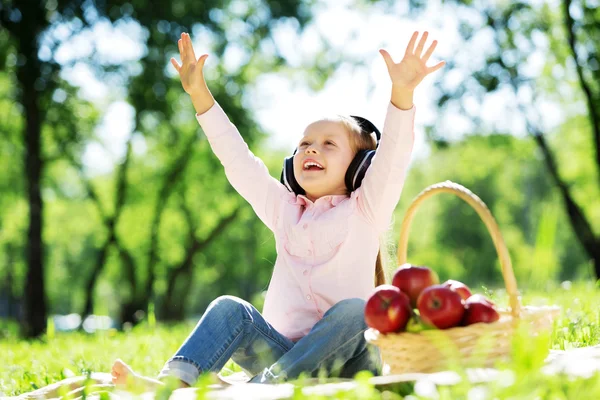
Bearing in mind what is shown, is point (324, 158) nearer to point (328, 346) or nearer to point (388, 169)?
point (388, 169)

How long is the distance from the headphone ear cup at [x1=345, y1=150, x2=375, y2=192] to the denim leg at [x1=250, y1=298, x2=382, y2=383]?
2.39ft

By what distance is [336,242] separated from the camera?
319 cm

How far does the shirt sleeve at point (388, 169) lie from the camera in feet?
10.0

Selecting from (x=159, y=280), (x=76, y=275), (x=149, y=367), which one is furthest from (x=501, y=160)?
(x=76, y=275)

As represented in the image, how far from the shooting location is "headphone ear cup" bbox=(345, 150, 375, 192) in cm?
335

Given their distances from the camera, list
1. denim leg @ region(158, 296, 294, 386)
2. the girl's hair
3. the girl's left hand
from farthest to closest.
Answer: the girl's hair < the girl's left hand < denim leg @ region(158, 296, 294, 386)

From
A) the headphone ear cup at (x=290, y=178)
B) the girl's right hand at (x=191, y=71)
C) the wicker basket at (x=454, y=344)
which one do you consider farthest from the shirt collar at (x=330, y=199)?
the wicker basket at (x=454, y=344)

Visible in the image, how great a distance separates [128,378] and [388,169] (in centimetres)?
145

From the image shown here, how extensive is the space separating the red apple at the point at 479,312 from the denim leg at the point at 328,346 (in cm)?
61

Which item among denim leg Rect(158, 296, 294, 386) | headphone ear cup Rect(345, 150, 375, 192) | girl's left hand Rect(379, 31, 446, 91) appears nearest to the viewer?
denim leg Rect(158, 296, 294, 386)

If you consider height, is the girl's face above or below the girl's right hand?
below

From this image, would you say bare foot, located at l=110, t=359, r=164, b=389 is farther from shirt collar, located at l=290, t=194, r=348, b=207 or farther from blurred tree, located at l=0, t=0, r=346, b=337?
blurred tree, located at l=0, t=0, r=346, b=337

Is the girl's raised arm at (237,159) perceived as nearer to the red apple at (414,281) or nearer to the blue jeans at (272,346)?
the blue jeans at (272,346)

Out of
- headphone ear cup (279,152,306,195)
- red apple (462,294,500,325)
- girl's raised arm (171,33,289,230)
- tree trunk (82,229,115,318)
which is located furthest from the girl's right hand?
tree trunk (82,229,115,318)
